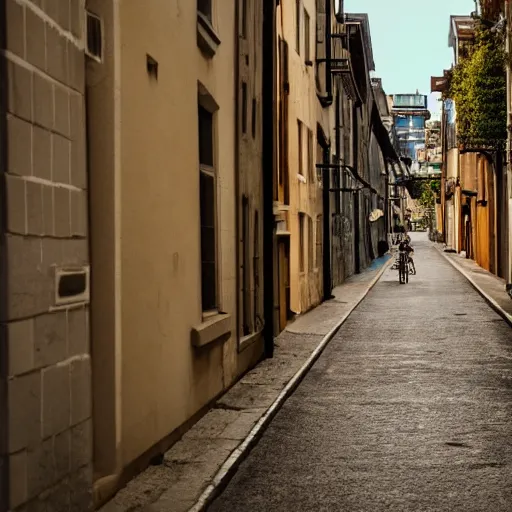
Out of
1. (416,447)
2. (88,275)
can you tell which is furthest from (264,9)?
(88,275)

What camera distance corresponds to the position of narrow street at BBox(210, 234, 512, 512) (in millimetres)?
7480

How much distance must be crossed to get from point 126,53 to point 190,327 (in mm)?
3216

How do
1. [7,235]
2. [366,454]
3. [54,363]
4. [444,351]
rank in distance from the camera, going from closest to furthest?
[7,235]
[54,363]
[366,454]
[444,351]

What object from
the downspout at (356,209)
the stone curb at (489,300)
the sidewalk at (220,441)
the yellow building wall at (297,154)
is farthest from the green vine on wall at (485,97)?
the sidewalk at (220,441)

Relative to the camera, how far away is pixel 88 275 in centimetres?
643

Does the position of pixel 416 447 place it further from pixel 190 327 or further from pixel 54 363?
pixel 54 363

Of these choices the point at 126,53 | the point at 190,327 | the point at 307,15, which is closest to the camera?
the point at 126,53

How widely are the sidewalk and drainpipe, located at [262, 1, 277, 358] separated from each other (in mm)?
597

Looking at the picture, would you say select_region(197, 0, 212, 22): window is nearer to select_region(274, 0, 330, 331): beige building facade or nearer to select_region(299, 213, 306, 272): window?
select_region(274, 0, 330, 331): beige building facade

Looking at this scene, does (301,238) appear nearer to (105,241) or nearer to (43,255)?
(105,241)

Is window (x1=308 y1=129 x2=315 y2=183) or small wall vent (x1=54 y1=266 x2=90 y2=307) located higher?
window (x1=308 y1=129 x2=315 y2=183)

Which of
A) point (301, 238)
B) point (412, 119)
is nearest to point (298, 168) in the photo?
point (301, 238)

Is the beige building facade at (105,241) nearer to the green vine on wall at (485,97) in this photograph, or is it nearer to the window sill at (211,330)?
the window sill at (211,330)

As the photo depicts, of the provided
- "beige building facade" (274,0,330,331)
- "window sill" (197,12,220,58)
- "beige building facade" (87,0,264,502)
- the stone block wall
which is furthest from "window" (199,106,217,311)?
"beige building facade" (274,0,330,331)
